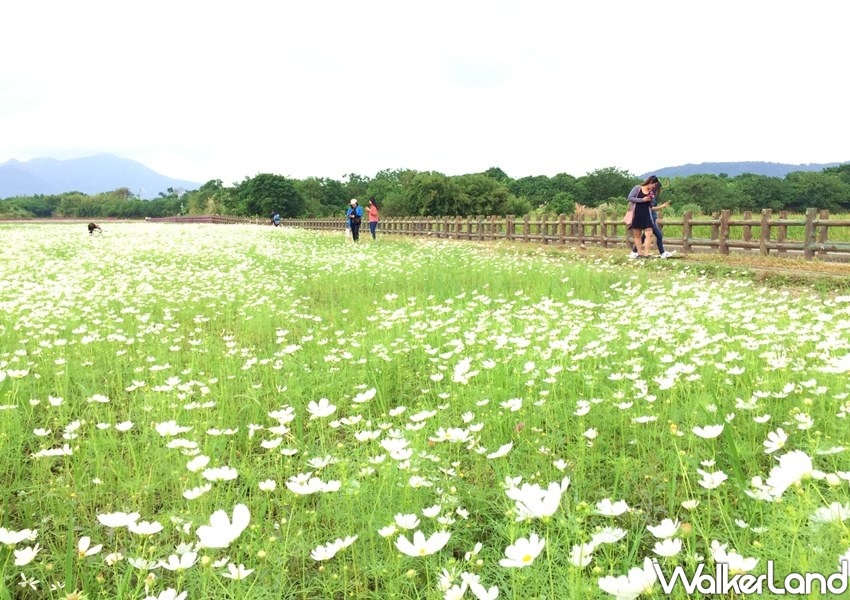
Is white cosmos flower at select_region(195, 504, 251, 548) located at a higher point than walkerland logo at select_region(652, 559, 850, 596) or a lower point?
higher

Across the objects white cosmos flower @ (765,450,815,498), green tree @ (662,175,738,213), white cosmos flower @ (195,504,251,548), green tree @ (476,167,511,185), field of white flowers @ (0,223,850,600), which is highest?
green tree @ (476,167,511,185)

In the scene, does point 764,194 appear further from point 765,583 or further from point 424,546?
point 424,546

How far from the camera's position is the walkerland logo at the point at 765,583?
1.37 metres

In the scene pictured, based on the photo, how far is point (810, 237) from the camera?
470 inches

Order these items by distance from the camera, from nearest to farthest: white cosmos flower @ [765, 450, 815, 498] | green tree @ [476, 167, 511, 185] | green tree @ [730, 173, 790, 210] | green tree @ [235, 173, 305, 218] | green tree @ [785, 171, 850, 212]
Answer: white cosmos flower @ [765, 450, 815, 498] → green tree @ [730, 173, 790, 210] → green tree @ [785, 171, 850, 212] → green tree @ [235, 173, 305, 218] → green tree @ [476, 167, 511, 185]

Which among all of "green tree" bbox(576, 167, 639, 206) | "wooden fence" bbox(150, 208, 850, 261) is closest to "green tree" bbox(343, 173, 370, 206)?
"green tree" bbox(576, 167, 639, 206)

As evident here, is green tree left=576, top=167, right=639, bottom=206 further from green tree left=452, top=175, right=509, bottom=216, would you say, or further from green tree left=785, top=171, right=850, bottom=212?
green tree left=452, top=175, right=509, bottom=216

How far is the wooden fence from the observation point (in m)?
11.9

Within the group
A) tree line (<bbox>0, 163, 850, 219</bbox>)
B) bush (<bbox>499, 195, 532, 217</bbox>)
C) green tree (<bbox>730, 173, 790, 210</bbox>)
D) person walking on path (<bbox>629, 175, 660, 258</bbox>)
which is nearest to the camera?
person walking on path (<bbox>629, 175, 660, 258</bbox>)

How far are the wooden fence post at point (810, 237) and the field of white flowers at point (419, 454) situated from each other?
6095mm

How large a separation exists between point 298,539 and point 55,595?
93cm

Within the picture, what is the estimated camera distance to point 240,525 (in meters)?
1.49

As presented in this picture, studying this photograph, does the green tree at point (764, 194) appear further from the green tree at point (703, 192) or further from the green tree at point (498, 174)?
the green tree at point (498, 174)

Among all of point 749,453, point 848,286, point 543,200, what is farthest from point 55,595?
point 543,200
